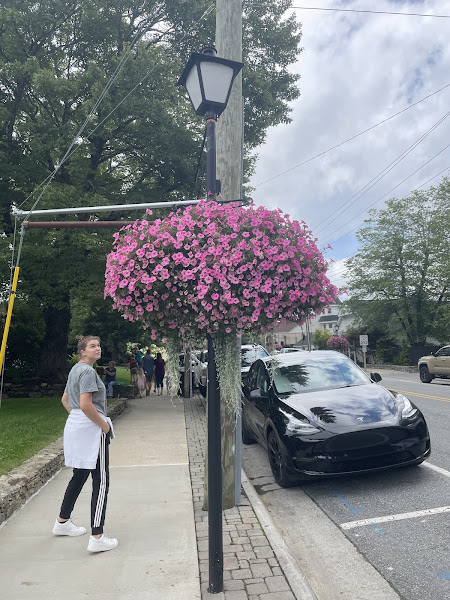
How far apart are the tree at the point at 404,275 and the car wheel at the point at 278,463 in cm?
3465

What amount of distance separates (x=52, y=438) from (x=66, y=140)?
29.3 feet

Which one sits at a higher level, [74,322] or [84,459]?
[74,322]

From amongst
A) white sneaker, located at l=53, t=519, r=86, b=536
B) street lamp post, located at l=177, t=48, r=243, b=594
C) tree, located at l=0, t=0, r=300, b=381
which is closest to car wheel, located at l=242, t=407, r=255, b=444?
white sneaker, located at l=53, t=519, r=86, b=536

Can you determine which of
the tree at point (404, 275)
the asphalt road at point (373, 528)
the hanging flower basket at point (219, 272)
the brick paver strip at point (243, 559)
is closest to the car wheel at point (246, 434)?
the asphalt road at point (373, 528)

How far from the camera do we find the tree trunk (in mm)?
18031

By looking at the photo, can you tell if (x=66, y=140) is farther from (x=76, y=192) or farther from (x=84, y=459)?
(x=84, y=459)

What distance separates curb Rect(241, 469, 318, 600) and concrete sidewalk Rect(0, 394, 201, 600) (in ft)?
2.16

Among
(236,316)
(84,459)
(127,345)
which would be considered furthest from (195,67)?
(127,345)

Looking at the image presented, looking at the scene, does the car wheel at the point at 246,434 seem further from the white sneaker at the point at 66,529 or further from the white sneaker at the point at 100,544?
the white sneaker at the point at 100,544

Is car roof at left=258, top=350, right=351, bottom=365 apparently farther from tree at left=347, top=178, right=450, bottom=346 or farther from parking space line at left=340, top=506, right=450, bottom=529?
tree at left=347, top=178, right=450, bottom=346

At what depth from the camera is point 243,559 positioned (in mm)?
3838

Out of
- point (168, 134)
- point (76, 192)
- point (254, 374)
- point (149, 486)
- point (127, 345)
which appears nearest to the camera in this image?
point (149, 486)

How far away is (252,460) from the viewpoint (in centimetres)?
773

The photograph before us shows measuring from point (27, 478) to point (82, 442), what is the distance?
6.78 ft
